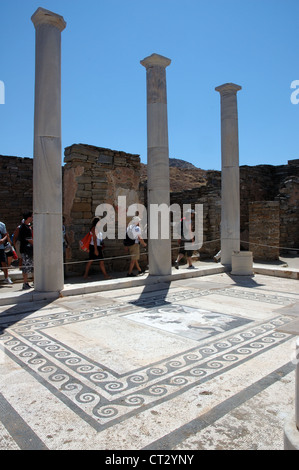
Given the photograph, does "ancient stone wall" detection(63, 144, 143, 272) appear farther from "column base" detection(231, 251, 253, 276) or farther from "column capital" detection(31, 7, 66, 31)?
"column capital" detection(31, 7, 66, 31)

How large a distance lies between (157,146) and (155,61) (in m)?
1.77

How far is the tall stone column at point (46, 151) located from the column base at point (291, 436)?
15.5 ft

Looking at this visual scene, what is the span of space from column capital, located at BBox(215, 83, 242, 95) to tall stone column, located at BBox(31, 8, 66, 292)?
4496mm

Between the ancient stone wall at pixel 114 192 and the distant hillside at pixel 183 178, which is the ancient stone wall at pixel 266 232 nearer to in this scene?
the ancient stone wall at pixel 114 192

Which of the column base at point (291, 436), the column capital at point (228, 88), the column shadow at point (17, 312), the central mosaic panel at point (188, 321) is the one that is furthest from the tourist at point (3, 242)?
the column base at point (291, 436)

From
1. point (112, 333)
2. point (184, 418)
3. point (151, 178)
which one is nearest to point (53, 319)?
point (112, 333)

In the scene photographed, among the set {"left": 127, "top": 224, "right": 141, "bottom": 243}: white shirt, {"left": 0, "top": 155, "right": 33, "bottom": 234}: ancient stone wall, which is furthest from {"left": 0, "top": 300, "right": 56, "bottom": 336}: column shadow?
{"left": 0, "top": 155, "right": 33, "bottom": 234}: ancient stone wall

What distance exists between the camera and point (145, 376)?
9.50ft

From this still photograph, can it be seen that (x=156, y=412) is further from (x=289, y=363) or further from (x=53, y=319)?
(x=53, y=319)

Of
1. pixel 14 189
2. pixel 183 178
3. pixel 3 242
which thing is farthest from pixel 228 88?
pixel 183 178

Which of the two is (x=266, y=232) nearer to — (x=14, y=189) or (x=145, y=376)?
(x=14, y=189)

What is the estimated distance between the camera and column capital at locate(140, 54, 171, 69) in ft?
23.9

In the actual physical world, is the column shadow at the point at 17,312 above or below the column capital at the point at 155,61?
below

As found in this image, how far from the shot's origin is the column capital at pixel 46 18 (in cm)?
559
